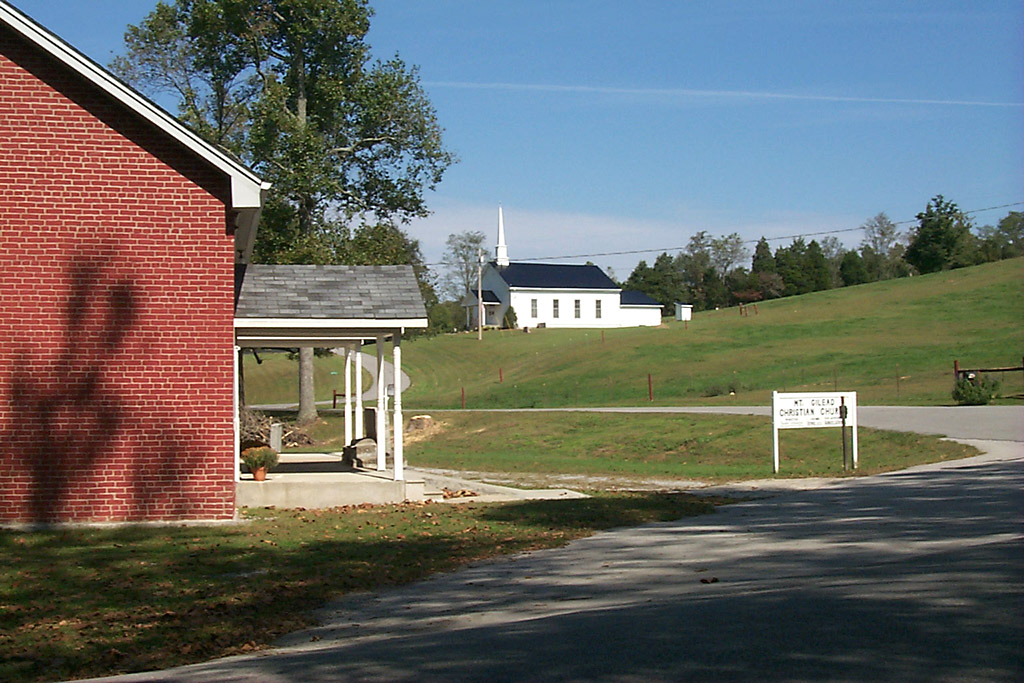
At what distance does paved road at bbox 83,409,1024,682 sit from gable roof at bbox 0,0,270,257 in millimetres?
6665

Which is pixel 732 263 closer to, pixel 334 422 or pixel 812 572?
pixel 334 422

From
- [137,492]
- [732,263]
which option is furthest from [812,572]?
[732,263]

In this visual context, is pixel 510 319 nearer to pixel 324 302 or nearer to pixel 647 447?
pixel 647 447

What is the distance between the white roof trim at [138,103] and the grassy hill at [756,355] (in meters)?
30.9

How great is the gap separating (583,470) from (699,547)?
14.1 meters

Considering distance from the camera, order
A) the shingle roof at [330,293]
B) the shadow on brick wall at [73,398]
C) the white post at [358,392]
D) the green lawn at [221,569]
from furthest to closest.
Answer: the white post at [358,392], the shingle roof at [330,293], the shadow on brick wall at [73,398], the green lawn at [221,569]

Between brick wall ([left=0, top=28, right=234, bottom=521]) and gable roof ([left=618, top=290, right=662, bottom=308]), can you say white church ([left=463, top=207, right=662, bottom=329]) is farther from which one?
brick wall ([left=0, top=28, right=234, bottom=521])

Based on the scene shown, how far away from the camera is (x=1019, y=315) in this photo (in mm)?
64625

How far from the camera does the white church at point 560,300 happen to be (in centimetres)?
10250

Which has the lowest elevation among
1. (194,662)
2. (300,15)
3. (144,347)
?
(194,662)

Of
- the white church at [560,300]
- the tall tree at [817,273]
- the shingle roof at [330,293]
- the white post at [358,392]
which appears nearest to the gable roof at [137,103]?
the shingle roof at [330,293]

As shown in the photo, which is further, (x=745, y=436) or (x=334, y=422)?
(x=334, y=422)

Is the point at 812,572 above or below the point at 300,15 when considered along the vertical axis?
below

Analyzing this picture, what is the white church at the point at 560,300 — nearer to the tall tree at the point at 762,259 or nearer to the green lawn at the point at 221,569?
the tall tree at the point at 762,259
